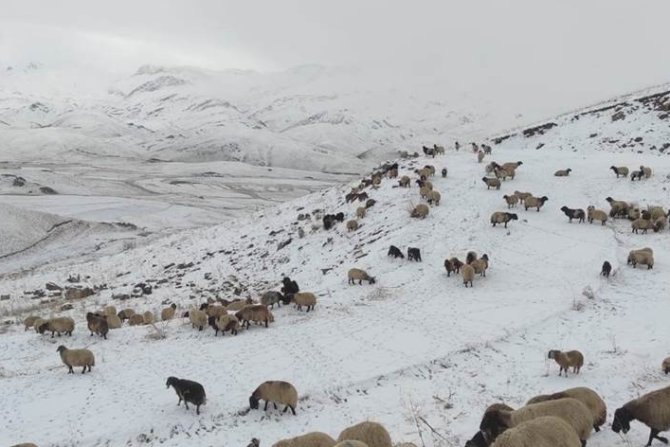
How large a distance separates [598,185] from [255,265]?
18617 mm

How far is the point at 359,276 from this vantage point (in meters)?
22.8

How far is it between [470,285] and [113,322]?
12757 mm

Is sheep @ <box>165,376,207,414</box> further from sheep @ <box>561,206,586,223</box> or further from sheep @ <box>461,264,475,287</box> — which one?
sheep @ <box>561,206,586,223</box>

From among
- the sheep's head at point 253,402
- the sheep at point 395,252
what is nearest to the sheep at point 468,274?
the sheep at point 395,252

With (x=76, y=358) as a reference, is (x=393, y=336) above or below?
below

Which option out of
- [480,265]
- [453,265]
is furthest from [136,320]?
[480,265]

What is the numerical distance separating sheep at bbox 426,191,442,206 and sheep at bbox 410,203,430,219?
151 cm

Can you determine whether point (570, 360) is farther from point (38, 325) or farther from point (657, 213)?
point (38, 325)

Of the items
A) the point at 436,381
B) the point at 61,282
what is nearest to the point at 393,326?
the point at 436,381

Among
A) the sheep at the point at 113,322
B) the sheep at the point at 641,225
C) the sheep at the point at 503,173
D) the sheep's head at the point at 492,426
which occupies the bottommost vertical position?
the sheep at the point at 113,322

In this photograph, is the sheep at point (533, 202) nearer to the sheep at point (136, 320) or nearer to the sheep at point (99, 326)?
the sheep at point (136, 320)

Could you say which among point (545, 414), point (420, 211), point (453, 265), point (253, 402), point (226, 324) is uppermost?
point (420, 211)

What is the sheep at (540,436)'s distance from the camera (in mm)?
7863

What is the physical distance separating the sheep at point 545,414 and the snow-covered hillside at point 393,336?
98 centimetres
